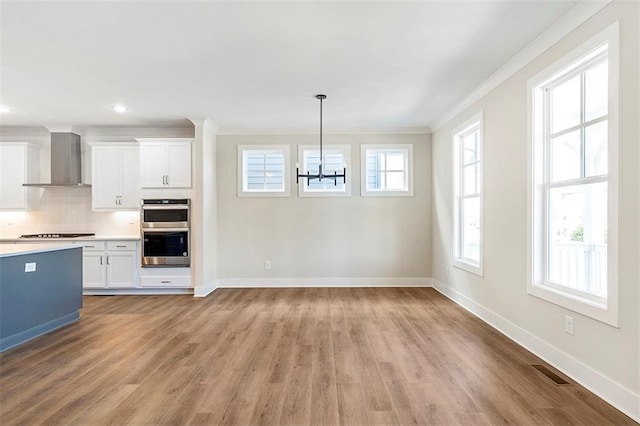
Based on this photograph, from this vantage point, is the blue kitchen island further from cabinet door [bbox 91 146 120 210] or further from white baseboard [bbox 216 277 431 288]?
white baseboard [bbox 216 277 431 288]

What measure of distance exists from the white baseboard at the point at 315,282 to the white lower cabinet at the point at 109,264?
147 cm

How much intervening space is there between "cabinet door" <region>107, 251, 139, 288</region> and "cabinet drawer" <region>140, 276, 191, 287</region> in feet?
0.60

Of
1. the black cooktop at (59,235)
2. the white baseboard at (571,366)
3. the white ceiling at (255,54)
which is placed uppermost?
the white ceiling at (255,54)

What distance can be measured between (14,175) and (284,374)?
20.6 feet

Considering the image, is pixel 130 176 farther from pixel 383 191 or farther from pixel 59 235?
pixel 383 191

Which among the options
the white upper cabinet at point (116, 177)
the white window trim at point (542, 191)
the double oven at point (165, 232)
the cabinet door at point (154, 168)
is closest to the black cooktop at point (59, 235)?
the white upper cabinet at point (116, 177)

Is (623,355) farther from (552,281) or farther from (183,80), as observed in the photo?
(183,80)

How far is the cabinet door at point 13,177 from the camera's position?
20.6 feet

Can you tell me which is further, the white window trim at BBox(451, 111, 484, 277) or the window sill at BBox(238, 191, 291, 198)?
the window sill at BBox(238, 191, 291, 198)

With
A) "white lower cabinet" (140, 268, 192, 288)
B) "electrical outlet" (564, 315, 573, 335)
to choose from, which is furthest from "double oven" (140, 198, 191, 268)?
"electrical outlet" (564, 315, 573, 335)

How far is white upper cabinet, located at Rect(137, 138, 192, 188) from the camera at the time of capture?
19.6 ft

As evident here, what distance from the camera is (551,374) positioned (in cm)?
289

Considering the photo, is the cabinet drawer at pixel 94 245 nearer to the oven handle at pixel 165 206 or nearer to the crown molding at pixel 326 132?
the oven handle at pixel 165 206

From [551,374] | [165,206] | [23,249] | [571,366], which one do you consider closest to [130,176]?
[165,206]
